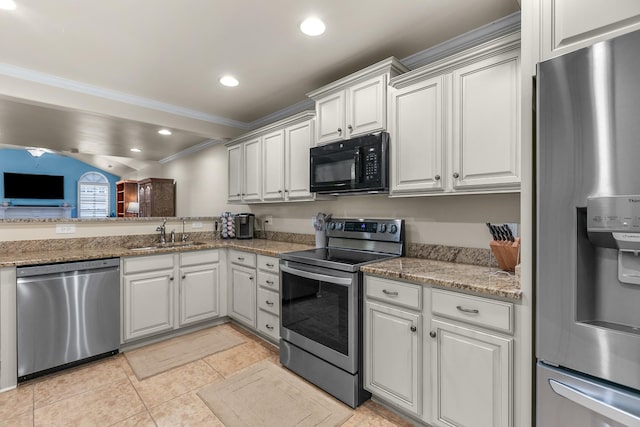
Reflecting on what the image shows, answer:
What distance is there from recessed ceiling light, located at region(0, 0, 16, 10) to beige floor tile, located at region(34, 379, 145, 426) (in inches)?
97.1

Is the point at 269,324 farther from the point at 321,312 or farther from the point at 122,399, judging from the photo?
the point at 122,399

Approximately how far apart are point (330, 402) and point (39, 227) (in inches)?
115

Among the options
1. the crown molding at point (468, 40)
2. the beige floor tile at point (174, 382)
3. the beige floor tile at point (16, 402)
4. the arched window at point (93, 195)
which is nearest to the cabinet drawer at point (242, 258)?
the beige floor tile at point (174, 382)

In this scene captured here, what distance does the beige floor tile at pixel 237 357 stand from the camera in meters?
2.46

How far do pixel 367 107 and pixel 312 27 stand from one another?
25.8 inches

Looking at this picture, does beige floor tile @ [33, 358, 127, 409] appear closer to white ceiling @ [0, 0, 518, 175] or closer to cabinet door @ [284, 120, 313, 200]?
cabinet door @ [284, 120, 313, 200]

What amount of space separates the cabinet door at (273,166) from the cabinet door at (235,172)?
49cm

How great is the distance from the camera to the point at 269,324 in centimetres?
278

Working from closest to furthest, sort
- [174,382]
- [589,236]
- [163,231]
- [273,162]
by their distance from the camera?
1. [589,236]
2. [174,382]
3. [273,162]
4. [163,231]

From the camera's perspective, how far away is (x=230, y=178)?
386 cm

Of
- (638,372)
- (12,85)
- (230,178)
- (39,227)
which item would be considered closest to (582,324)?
(638,372)

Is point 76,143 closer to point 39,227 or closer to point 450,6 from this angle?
point 39,227

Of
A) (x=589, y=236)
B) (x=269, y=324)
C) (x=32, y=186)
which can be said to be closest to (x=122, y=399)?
(x=269, y=324)

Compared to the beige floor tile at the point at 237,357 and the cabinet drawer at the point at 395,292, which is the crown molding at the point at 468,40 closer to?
the cabinet drawer at the point at 395,292
